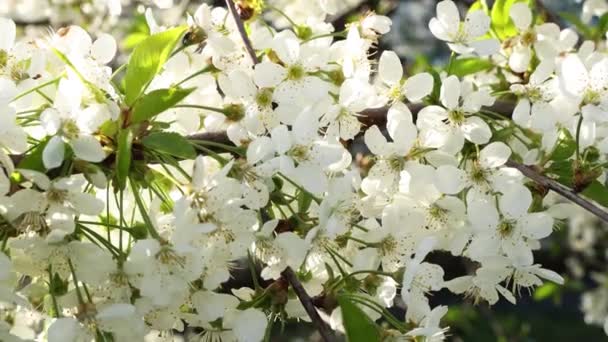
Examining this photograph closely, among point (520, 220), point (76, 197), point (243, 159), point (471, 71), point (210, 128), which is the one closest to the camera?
point (76, 197)

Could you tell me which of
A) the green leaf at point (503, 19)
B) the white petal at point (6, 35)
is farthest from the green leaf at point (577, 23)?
the white petal at point (6, 35)

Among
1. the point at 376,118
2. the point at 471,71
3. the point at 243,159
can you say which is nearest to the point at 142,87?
the point at 243,159

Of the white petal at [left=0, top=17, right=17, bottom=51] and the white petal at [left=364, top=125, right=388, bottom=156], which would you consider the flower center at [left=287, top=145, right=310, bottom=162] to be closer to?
the white petal at [left=364, top=125, right=388, bottom=156]

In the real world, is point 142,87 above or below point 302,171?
above

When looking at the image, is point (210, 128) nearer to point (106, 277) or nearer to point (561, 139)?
point (106, 277)

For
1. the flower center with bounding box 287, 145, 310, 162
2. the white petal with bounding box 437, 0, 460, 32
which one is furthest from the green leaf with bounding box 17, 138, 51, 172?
the white petal with bounding box 437, 0, 460, 32

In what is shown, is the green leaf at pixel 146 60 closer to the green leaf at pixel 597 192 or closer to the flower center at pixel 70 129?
the flower center at pixel 70 129

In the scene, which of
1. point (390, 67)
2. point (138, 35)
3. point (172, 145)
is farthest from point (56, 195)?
point (138, 35)
